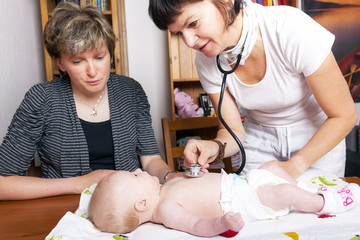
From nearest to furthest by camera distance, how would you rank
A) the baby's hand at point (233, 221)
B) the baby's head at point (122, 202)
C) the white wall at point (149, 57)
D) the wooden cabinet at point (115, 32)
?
the baby's hand at point (233, 221)
the baby's head at point (122, 202)
the wooden cabinet at point (115, 32)
the white wall at point (149, 57)

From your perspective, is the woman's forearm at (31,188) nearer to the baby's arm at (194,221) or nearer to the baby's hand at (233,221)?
the baby's arm at (194,221)

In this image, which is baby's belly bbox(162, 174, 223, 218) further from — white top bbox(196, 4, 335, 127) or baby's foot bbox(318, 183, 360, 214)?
white top bbox(196, 4, 335, 127)

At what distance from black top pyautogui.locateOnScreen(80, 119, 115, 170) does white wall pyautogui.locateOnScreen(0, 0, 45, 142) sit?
31.4 inches

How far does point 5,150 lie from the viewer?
4.16ft

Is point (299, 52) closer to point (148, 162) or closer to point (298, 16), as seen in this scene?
point (298, 16)

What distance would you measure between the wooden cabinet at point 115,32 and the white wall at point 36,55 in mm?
119

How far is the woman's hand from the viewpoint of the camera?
1148 mm

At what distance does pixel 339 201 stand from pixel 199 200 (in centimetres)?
40

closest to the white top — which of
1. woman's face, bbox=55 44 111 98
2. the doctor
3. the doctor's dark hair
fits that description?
the doctor

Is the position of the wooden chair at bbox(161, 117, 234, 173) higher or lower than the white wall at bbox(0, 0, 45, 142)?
lower

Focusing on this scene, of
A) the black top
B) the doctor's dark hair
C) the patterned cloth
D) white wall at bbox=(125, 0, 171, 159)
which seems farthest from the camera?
white wall at bbox=(125, 0, 171, 159)

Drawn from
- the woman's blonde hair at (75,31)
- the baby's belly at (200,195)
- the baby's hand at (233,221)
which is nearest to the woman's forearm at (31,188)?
the baby's belly at (200,195)

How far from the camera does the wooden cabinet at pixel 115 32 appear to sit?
2711mm

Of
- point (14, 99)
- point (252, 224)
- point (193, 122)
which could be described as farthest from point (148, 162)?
point (14, 99)
